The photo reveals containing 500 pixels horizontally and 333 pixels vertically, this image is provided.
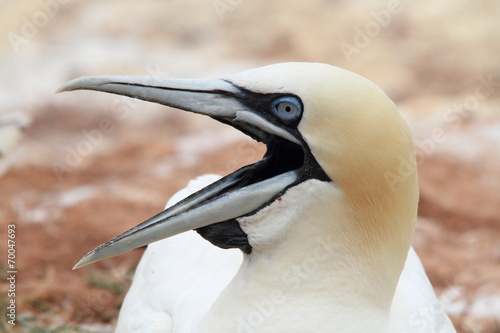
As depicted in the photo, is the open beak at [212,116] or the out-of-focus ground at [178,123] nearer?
the open beak at [212,116]

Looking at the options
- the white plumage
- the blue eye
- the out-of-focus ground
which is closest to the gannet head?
the blue eye

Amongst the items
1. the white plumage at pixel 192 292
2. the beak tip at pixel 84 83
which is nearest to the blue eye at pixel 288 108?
the beak tip at pixel 84 83

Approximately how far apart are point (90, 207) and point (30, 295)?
141 centimetres

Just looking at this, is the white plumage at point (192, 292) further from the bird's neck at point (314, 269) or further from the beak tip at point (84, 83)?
the beak tip at point (84, 83)

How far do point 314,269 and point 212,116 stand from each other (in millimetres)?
638

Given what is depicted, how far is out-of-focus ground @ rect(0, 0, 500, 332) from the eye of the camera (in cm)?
567

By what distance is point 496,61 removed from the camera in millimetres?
8961

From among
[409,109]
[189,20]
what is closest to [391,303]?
[409,109]

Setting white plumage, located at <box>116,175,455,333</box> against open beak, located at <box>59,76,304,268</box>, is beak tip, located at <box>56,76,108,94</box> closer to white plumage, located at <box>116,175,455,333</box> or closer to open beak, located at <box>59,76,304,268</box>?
open beak, located at <box>59,76,304,268</box>

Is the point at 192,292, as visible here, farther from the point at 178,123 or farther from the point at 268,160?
the point at 178,123

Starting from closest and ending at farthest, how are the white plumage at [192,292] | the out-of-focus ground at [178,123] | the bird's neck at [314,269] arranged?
the bird's neck at [314,269] → the white plumage at [192,292] → the out-of-focus ground at [178,123]

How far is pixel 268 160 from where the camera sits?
291 centimetres

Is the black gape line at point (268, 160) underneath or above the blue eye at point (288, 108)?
underneath

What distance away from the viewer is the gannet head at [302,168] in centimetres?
266
